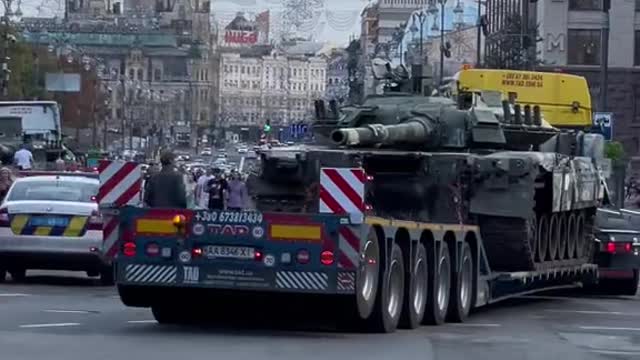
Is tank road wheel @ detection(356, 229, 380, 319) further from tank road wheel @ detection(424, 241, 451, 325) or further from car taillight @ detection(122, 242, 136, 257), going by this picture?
car taillight @ detection(122, 242, 136, 257)

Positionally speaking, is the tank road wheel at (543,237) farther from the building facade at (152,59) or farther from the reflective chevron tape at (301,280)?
the building facade at (152,59)

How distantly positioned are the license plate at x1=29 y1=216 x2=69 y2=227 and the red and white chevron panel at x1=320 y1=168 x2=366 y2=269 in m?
7.34

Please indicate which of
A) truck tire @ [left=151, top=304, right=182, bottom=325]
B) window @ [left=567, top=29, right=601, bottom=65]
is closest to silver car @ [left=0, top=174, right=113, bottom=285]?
truck tire @ [left=151, top=304, right=182, bottom=325]

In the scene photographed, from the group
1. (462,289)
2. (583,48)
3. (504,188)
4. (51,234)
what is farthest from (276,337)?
(583,48)

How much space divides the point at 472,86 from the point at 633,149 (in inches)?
2434

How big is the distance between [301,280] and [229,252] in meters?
0.81

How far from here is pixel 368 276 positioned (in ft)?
60.5

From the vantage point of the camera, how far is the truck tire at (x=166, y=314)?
64.8 ft

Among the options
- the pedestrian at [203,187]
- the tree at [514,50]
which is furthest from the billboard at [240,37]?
the pedestrian at [203,187]

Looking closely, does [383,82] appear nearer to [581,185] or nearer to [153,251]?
[581,185]

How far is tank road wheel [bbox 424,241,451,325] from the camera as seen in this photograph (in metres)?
20.5

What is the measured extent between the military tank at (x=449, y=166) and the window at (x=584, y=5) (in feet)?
207

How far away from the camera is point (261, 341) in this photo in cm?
1778

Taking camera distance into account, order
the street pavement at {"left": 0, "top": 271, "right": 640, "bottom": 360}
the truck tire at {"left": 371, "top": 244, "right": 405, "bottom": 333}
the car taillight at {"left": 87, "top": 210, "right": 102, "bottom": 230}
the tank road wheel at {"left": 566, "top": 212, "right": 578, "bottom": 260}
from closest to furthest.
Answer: the street pavement at {"left": 0, "top": 271, "right": 640, "bottom": 360}, the truck tire at {"left": 371, "top": 244, "right": 405, "bottom": 333}, the car taillight at {"left": 87, "top": 210, "right": 102, "bottom": 230}, the tank road wheel at {"left": 566, "top": 212, "right": 578, "bottom": 260}
